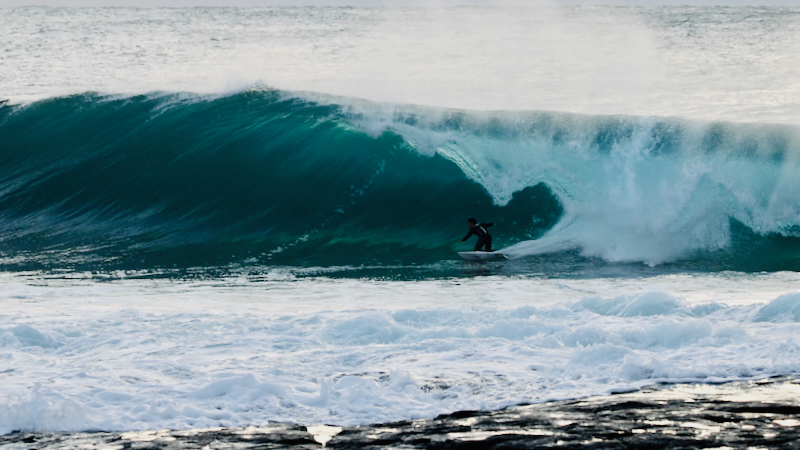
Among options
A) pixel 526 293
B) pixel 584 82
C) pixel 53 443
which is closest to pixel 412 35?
pixel 584 82

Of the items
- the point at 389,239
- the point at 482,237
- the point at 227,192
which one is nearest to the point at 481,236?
the point at 482,237

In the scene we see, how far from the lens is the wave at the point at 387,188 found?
12.7m

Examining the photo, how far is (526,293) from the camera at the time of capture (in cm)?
972

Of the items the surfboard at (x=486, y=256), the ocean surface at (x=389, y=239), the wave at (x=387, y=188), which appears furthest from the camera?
the wave at (x=387, y=188)

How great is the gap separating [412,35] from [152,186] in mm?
22189

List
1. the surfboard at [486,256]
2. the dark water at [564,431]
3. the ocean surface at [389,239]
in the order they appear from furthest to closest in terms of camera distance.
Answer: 1. the surfboard at [486,256]
2. the ocean surface at [389,239]
3. the dark water at [564,431]

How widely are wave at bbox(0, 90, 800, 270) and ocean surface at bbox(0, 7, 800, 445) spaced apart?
5cm

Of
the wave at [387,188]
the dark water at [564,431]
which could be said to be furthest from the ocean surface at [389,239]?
the dark water at [564,431]

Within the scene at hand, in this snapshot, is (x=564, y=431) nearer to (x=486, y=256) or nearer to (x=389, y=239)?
(x=486, y=256)

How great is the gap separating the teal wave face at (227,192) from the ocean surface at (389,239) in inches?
2.4

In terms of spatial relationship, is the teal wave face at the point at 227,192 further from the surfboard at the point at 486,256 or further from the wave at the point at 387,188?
the surfboard at the point at 486,256

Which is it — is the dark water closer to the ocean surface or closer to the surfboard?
the ocean surface

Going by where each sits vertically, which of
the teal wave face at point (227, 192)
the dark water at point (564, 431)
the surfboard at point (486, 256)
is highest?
the teal wave face at point (227, 192)

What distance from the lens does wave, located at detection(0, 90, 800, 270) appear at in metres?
12.7
